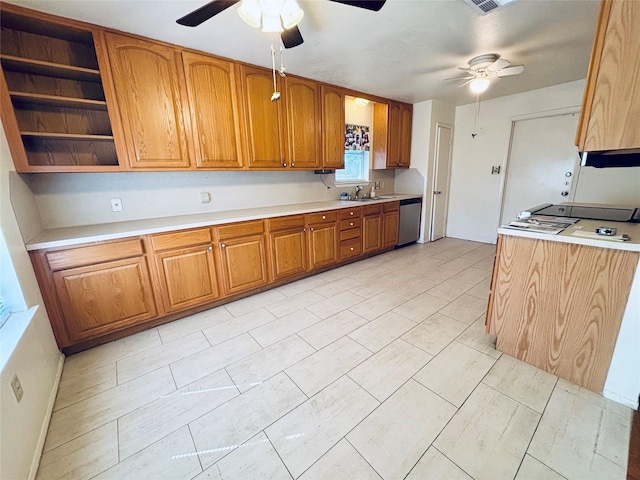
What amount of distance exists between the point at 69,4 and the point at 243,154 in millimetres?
1442

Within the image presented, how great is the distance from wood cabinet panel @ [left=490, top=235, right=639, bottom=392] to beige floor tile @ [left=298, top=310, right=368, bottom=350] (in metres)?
1.05

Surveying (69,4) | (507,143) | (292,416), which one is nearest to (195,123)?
(69,4)

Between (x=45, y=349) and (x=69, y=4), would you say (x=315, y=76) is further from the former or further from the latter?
(x=45, y=349)

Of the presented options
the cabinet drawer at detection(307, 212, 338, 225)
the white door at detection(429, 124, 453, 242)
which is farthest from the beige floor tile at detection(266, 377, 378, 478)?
the white door at detection(429, 124, 453, 242)

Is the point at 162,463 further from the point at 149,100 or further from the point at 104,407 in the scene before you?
the point at 149,100

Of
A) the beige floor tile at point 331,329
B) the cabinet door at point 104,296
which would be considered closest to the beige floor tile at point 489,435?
the beige floor tile at point 331,329

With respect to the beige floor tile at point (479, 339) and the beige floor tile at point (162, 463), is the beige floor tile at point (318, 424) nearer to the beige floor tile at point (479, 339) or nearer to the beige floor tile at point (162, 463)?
the beige floor tile at point (162, 463)

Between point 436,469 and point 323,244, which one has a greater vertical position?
point 323,244

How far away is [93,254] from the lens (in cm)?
190

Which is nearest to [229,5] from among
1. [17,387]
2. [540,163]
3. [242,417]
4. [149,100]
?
[149,100]

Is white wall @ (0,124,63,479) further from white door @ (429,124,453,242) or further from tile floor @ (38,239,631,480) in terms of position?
white door @ (429,124,453,242)

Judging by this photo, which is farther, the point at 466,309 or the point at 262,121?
the point at 262,121

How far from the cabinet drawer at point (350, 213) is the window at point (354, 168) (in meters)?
0.73

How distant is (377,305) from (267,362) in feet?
3.93
